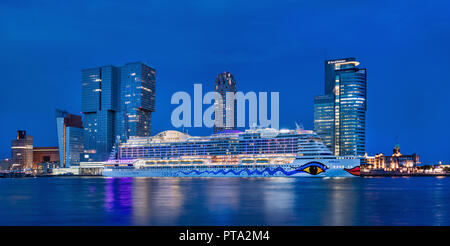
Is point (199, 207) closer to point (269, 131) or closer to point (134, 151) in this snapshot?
point (269, 131)

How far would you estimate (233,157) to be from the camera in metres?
122

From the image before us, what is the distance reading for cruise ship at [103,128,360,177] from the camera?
10338 cm

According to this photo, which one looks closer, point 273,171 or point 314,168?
point 314,168

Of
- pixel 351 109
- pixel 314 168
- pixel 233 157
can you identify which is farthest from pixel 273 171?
pixel 351 109

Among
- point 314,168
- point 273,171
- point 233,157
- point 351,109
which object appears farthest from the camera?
point 351,109

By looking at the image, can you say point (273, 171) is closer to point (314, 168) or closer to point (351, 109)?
point (314, 168)

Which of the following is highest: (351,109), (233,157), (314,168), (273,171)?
(351,109)

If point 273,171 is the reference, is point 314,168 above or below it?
above

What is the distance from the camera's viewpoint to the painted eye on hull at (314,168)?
3995 inches

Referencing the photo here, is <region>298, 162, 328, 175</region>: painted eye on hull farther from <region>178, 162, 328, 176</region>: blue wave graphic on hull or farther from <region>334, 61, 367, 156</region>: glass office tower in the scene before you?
<region>334, 61, 367, 156</region>: glass office tower

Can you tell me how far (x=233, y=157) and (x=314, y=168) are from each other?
28531 mm

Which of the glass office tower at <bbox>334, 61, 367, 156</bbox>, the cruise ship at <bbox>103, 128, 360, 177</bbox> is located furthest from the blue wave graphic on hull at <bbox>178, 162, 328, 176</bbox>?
the glass office tower at <bbox>334, 61, 367, 156</bbox>
